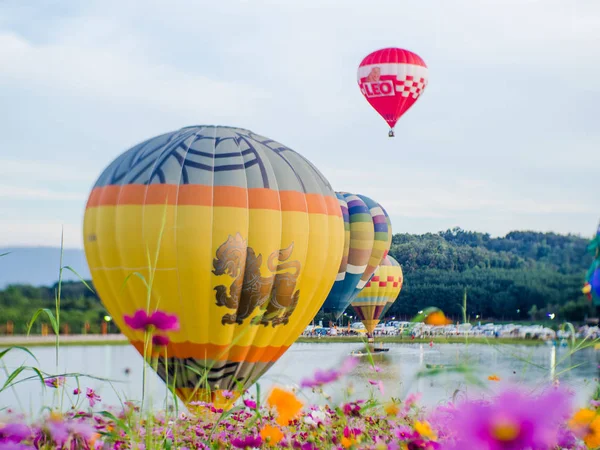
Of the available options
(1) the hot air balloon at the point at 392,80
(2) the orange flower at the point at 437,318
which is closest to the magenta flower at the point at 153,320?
(2) the orange flower at the point at 437,318

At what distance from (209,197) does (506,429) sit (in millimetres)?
11361

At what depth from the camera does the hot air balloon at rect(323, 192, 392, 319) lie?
1242 inches

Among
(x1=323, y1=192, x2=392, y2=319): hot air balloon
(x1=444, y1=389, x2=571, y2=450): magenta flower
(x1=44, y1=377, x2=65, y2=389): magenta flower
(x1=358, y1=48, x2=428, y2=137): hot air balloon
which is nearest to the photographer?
(x1=444, y1=389, x2=571, y2=450): magenta flower

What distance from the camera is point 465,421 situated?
1.12 metres

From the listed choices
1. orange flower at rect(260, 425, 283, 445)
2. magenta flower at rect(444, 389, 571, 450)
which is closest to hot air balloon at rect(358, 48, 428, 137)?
orange flower at rect(260, 425, 283, 445)

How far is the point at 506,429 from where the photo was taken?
3.68ft

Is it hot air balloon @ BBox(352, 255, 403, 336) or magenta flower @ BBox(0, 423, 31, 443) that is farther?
hot air balloon @ BBox(352, 255, 403, 336)

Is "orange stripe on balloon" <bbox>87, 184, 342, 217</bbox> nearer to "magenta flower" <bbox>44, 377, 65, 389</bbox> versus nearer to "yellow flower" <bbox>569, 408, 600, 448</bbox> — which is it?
"magenta flower" <bbox>44, 377, 65, 389</bbox>

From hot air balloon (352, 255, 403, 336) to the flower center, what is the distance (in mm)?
44112

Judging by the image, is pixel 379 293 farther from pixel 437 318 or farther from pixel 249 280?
pixel 437 318

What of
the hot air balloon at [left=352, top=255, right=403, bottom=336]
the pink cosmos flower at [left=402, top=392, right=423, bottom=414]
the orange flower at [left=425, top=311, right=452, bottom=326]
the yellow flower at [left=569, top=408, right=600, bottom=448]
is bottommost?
the hot air balloon at [left=352, top=255, right=403, bottom=336]

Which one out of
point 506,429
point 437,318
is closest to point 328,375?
point 437,318

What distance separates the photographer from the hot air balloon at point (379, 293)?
149 feet

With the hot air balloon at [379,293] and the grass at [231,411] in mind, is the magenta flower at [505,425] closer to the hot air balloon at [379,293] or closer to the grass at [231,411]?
the grass at [231,411]
